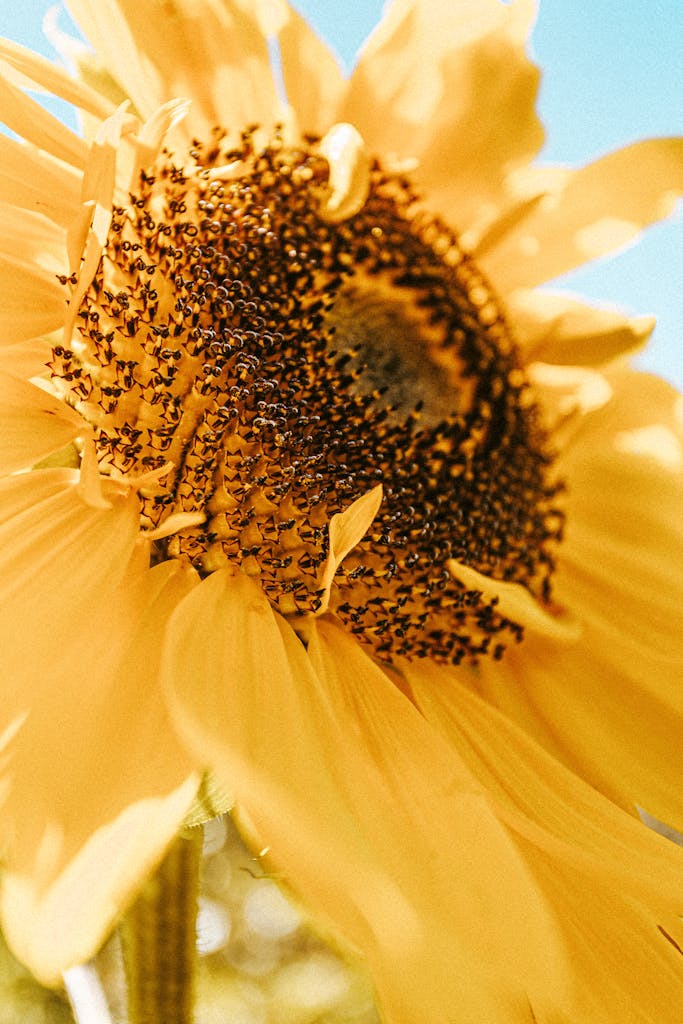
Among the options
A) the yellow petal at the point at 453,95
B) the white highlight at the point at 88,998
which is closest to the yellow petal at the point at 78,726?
the white highlight at the point at 88,998

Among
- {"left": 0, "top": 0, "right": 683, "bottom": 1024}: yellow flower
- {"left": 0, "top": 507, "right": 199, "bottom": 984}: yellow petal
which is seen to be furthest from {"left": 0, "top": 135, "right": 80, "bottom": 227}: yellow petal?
{"left": 0, "top": 507, "right": 199, "bottom": 984}: yellow petal

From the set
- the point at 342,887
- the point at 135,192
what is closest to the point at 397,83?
the point at 135,192

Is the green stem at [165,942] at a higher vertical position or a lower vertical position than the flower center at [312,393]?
lower

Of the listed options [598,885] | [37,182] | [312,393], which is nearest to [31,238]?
[37,182]

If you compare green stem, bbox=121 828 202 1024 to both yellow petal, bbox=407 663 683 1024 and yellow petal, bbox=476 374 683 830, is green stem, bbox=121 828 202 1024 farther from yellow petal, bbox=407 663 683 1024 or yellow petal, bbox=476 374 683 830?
yellow petal, bbox=476 374 683 830

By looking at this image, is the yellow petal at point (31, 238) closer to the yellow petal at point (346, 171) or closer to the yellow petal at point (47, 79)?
the yellow petal at point (47, 79)

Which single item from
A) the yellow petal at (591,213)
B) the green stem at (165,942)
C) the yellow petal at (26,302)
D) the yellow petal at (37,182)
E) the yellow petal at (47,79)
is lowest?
the green stem at (165,942)

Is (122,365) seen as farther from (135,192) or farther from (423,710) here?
(423,710)
